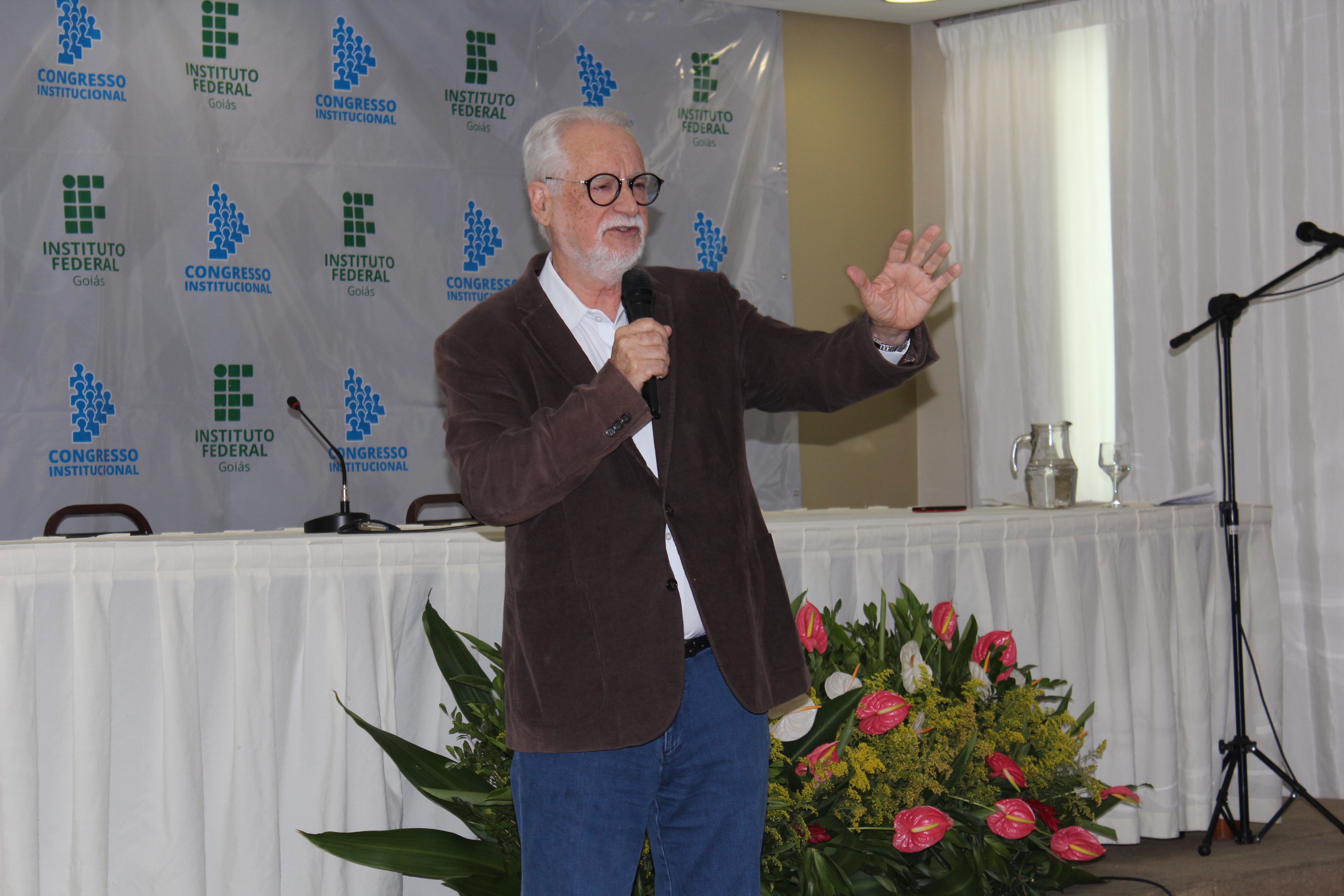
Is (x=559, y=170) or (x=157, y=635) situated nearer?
(x=559, y=170)

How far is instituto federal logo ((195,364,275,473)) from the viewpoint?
3.69 meters

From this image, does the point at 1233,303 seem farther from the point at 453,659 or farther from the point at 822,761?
the point at 453,659

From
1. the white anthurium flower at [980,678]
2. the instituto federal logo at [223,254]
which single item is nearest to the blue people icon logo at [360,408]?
the instituto federal logo at [223,254]

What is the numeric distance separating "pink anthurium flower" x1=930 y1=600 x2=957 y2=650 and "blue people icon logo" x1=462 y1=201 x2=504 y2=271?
225 cm

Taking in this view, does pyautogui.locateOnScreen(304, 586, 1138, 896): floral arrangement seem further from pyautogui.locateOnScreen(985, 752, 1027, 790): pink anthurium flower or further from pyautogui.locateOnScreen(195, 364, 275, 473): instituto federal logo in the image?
pyautogui.locateOnScreen(195, 364, 275, 473): instituto federal logo

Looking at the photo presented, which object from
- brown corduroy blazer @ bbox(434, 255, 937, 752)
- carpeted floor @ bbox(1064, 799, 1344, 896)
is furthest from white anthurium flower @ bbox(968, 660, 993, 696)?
brown corduroy blazer @ bbox(434, 255, 937, 752)

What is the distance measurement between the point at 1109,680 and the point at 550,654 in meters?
2.17

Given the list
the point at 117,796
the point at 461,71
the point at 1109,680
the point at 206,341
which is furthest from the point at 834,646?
the point at 461,71

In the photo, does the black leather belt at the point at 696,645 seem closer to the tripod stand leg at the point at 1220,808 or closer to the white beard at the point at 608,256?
the white beard at the point at 608,256

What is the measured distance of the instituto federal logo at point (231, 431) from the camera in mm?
3691

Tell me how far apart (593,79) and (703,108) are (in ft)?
1.55

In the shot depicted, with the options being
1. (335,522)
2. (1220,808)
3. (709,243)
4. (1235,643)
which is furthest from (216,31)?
(1220,808)

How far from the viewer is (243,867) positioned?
2098mm

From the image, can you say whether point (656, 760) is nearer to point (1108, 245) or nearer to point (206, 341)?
point (206, 341)
